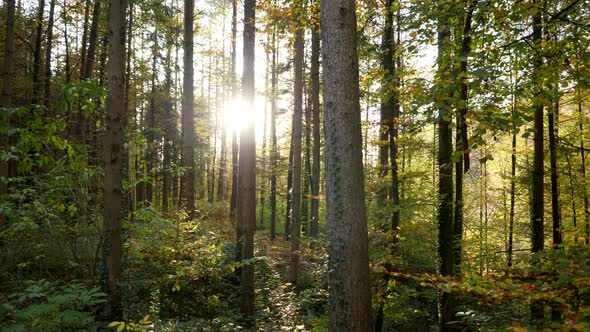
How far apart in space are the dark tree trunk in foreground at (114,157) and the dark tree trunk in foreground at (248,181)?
2.97 metres

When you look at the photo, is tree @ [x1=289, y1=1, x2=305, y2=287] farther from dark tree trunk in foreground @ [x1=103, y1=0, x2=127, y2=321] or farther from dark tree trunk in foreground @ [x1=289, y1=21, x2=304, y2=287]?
dark tree trunk in foreground @ [x1=103, y1=0, x2=127, y2=321]

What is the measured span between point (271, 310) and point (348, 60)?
7254 millimetres

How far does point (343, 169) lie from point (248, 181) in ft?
15.6

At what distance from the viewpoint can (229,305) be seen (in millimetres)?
8461

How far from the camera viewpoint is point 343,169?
3559 mm

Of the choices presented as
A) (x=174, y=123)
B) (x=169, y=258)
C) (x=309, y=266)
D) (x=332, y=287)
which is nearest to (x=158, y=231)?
(x=169, y=258)

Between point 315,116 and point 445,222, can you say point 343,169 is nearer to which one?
point 445,222

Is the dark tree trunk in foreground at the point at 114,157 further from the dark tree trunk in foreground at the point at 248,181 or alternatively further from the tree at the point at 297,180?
the tree at the point at 297,180

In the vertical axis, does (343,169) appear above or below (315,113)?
below

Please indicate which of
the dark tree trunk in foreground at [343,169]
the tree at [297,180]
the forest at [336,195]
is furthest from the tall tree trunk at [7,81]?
the dark tree trunk in foreground at [343,169]

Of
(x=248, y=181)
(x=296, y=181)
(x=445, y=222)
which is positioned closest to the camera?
(x=445, y=222)

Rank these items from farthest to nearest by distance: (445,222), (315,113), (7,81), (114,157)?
(315,113) < (7,81) < (445,222) < (114,157)

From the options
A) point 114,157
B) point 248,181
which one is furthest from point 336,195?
point 248,181

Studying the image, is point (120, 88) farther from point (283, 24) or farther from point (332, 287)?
point (283, 24)
